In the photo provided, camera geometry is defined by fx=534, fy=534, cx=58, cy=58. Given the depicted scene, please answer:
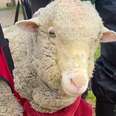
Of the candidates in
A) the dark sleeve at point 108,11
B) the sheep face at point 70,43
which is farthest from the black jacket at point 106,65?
the sheep face at point 70,43

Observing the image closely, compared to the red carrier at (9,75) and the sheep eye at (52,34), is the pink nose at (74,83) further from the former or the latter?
the red carrier at (9,75)

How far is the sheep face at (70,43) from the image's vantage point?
2.27 m

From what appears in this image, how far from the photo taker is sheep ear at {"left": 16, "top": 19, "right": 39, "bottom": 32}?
96.7 inches

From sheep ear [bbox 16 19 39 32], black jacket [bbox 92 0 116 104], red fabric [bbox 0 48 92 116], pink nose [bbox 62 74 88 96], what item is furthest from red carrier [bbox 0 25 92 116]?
black jacket [bbox 92 0 116 104]

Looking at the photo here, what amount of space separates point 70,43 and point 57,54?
0.29 feet

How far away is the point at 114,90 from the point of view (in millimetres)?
3441

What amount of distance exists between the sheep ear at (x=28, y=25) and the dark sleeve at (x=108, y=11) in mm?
877

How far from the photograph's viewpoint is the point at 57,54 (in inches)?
92.4

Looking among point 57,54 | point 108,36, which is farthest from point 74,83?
point 108,36

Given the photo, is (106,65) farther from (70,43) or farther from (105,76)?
(70,43)

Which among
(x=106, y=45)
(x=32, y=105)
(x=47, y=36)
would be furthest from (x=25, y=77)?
(x=106, y=45)

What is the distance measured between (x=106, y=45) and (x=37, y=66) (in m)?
1.04

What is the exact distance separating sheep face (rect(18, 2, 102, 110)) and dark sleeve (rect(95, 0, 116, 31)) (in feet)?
2.61

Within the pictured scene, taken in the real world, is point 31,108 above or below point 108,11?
below
